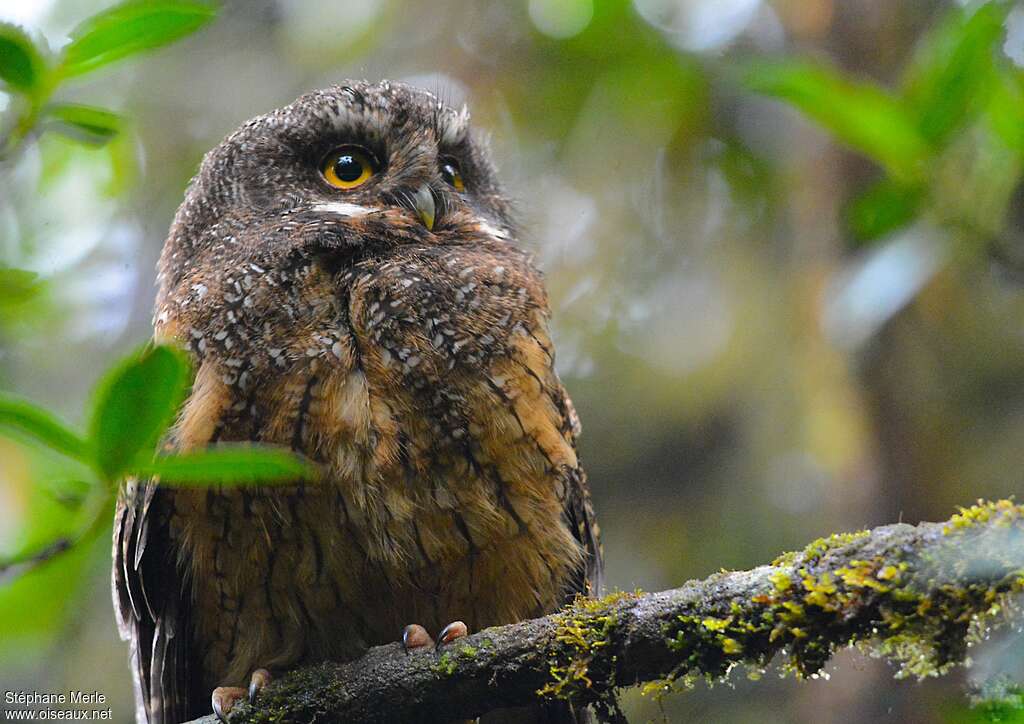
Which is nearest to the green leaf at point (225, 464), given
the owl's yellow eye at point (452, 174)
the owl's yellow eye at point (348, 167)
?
the owl's yellow eye at point (348, 167)

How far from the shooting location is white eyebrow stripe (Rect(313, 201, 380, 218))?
2988 millimetres

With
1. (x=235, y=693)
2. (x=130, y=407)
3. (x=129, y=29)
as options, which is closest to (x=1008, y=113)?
(x=129, y=29)

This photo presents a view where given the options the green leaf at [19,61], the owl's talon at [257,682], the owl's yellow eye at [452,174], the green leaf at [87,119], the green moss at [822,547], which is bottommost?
the green moss at [822,547]

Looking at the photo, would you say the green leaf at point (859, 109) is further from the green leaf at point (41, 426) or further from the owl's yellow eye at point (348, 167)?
the green leaf at point (41, 426)

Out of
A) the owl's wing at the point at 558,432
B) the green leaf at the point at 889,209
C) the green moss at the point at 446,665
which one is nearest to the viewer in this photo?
the green moss at the point at 446,665

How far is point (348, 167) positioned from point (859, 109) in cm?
159

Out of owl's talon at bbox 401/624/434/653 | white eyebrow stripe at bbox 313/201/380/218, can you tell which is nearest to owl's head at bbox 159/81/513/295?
white eyebrow stripe at bbox 313/201/380/218

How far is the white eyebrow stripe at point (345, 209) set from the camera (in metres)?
2.99

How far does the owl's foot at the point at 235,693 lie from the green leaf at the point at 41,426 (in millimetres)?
1548

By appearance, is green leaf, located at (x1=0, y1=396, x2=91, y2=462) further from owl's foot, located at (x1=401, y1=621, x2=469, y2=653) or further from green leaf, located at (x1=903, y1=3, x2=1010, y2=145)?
green leaf, located at (x1=903, y1=3, x2=1010, y2=145)

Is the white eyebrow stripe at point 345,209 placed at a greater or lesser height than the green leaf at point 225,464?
greater

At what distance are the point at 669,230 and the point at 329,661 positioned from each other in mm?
3667

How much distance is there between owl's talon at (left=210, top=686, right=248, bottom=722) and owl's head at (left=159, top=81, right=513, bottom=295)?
114cm

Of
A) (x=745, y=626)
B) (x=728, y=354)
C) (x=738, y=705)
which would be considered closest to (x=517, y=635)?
(x=745, y=626)
